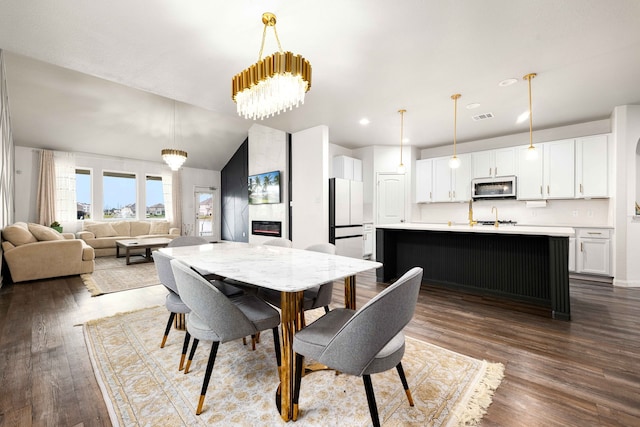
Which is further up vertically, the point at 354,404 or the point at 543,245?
the point at 543,245

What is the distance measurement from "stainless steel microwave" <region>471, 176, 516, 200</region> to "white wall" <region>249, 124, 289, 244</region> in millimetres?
3849

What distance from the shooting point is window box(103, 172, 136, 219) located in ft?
24.2

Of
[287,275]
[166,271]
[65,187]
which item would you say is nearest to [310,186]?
[166,271]

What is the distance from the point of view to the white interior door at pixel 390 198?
6207 mm

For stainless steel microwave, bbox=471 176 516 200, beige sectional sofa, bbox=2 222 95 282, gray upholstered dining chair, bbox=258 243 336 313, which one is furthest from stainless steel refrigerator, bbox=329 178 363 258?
beige sectional sofa, bbox=2 222 95 282

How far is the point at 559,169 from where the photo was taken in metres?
4.66

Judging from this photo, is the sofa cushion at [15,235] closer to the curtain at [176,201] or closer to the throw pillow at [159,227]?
the throw pillow at [159,227]

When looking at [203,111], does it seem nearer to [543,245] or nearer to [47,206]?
[47,206]

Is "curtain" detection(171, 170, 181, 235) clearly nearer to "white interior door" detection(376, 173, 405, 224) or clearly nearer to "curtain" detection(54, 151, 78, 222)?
"curtain" detection(54, 151, 78, 222)

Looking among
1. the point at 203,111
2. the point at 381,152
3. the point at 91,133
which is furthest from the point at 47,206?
the point at 381,152

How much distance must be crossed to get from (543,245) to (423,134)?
3041 millimetres

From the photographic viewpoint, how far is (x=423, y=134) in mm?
5375

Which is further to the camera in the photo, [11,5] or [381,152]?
[381,152]

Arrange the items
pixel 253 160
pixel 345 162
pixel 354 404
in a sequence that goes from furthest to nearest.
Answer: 1. pixel 253 160
2. pixel 345 162
3. pixel 354 404
